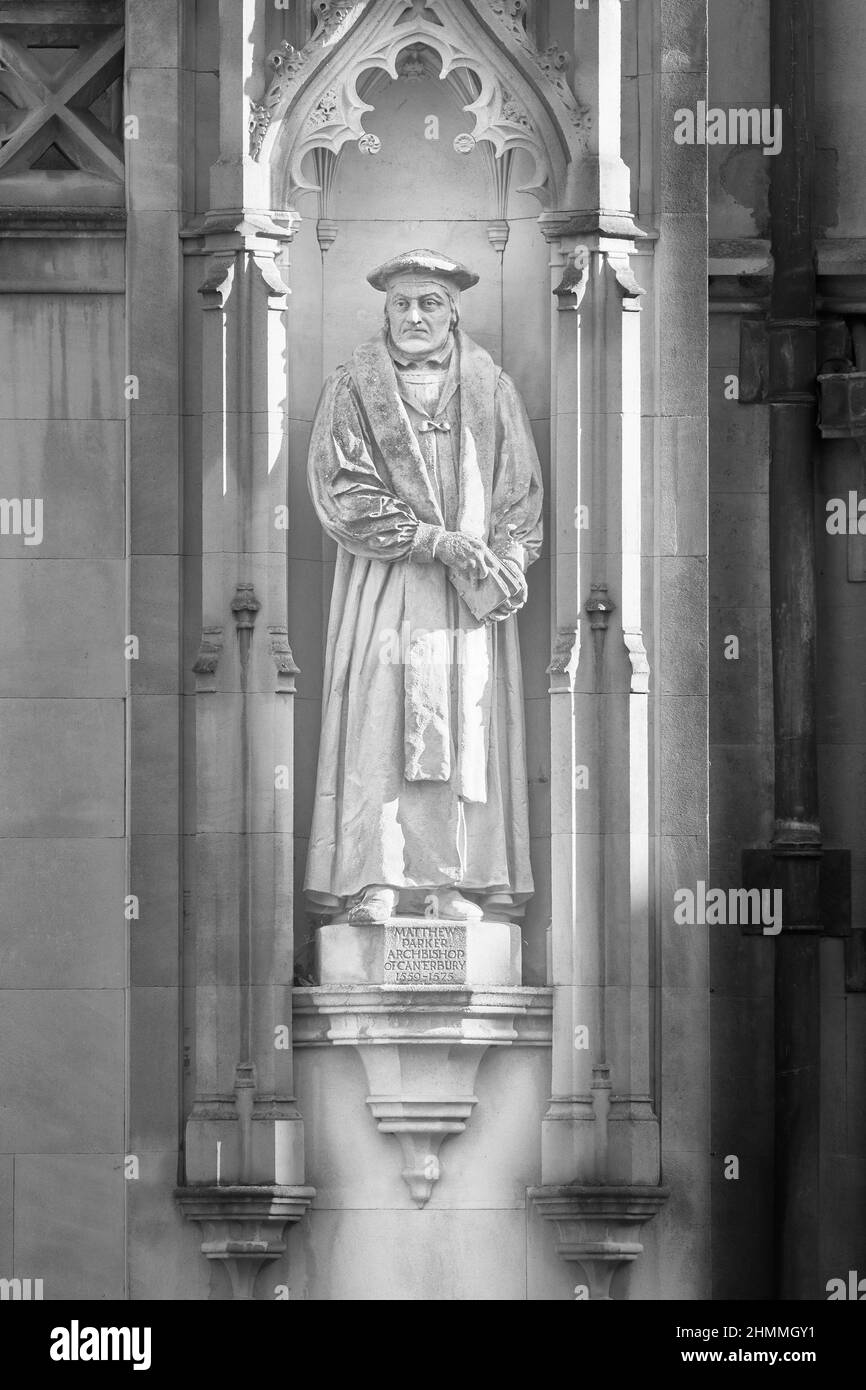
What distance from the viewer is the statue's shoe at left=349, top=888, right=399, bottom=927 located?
1877 cm

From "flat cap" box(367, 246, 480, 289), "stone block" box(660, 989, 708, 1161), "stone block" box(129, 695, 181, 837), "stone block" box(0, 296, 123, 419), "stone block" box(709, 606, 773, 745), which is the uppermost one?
"flat cap" box(367, 246, 480, 289)

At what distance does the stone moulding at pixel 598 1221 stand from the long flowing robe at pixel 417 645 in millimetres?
1553

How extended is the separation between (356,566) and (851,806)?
9.63 feet

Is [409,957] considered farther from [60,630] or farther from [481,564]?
[60,630]

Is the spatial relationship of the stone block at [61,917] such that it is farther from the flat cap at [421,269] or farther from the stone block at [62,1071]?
the flat cap at [421,269]

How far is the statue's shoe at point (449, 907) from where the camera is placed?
1883 centimetres

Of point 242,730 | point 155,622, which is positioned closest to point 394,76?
point 155,622

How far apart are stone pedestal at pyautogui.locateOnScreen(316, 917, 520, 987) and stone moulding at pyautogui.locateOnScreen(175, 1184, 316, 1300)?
45.0 inches

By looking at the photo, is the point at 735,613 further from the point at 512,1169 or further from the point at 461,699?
the point at 512,1169

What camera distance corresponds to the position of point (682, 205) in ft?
63.7

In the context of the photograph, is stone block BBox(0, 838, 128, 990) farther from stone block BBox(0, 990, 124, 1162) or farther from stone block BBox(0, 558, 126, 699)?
stone block BBox(0, 558, 126, 699)

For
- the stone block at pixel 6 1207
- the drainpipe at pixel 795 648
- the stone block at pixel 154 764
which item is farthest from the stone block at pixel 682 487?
the stone block at pixel 6 1207

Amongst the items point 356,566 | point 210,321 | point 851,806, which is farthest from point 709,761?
point 210,321

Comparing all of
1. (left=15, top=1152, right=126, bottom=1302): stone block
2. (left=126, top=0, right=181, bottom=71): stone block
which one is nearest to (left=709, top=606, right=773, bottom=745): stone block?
(left=15, top=1152, right=126, bottom=1302): stone block
